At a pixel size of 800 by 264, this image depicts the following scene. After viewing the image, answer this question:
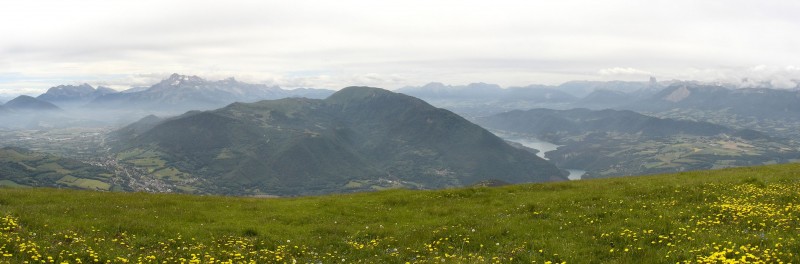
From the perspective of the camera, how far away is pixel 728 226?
17938 mm

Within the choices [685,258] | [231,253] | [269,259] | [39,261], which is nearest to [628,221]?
[685,258]

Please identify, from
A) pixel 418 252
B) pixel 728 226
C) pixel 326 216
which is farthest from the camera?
pixel 326 216

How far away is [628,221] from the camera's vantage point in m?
20.5

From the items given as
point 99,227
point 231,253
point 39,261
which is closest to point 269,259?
point 231,253

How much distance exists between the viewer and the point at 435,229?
A: 23016 millimetres

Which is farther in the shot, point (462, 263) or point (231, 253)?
point (231, 253)

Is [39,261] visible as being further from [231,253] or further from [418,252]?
[418,252]

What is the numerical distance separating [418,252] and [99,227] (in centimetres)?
1513

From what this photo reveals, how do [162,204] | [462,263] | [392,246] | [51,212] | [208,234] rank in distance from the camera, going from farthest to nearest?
[162,204] → [51,212] → [208,234] → [392,246] → [462,263]

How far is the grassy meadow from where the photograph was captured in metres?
16.2

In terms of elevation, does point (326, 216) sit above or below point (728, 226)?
below

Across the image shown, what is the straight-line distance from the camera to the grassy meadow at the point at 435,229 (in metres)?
16.2

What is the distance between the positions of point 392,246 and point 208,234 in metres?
9.17

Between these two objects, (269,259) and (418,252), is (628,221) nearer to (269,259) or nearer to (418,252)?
(418,252)
